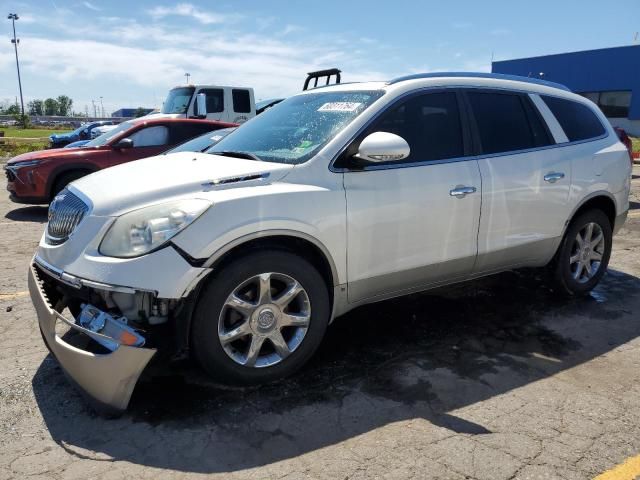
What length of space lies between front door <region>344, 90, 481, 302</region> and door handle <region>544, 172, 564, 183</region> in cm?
74

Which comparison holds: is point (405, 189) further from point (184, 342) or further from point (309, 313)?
point (184, 342)

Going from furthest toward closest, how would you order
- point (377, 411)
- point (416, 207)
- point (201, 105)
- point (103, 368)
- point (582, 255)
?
point (201, 105) → point (582, 255) → point (416, 207) → point (377, 411) → point (103, 368)

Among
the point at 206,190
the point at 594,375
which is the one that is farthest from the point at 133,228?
the point at 594,375

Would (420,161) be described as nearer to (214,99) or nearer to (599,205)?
(599,205)

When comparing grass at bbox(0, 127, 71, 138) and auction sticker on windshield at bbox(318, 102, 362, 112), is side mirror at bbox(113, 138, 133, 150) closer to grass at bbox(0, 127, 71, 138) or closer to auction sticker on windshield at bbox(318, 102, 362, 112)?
auction sticker on windshield at bbox(318, 102, 362, 112)

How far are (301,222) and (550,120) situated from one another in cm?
249

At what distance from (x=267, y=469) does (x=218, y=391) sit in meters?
0.76

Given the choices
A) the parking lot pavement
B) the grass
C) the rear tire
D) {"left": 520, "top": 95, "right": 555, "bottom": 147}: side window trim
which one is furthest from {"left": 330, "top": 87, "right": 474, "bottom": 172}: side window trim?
the grass

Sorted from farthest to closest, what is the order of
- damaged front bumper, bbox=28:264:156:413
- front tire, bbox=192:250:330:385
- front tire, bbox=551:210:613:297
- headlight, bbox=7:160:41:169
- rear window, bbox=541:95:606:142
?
headlight, bbox=7:160:41:169
front tire, bbox=551:210:613:297
rear window, bbox=541:95:606:142
front tire, bbox=192:250:330:385
damaged front bumper, bbox=28:264:156:413

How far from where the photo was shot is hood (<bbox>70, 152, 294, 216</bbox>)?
289 cm

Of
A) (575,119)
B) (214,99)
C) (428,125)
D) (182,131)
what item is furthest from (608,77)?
(428,125)

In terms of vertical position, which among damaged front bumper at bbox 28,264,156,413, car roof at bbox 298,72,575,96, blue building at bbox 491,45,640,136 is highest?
blue building at bbox 491,45,640,136

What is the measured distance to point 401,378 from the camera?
327 cm

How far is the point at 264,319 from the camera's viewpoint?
305 centimetres
